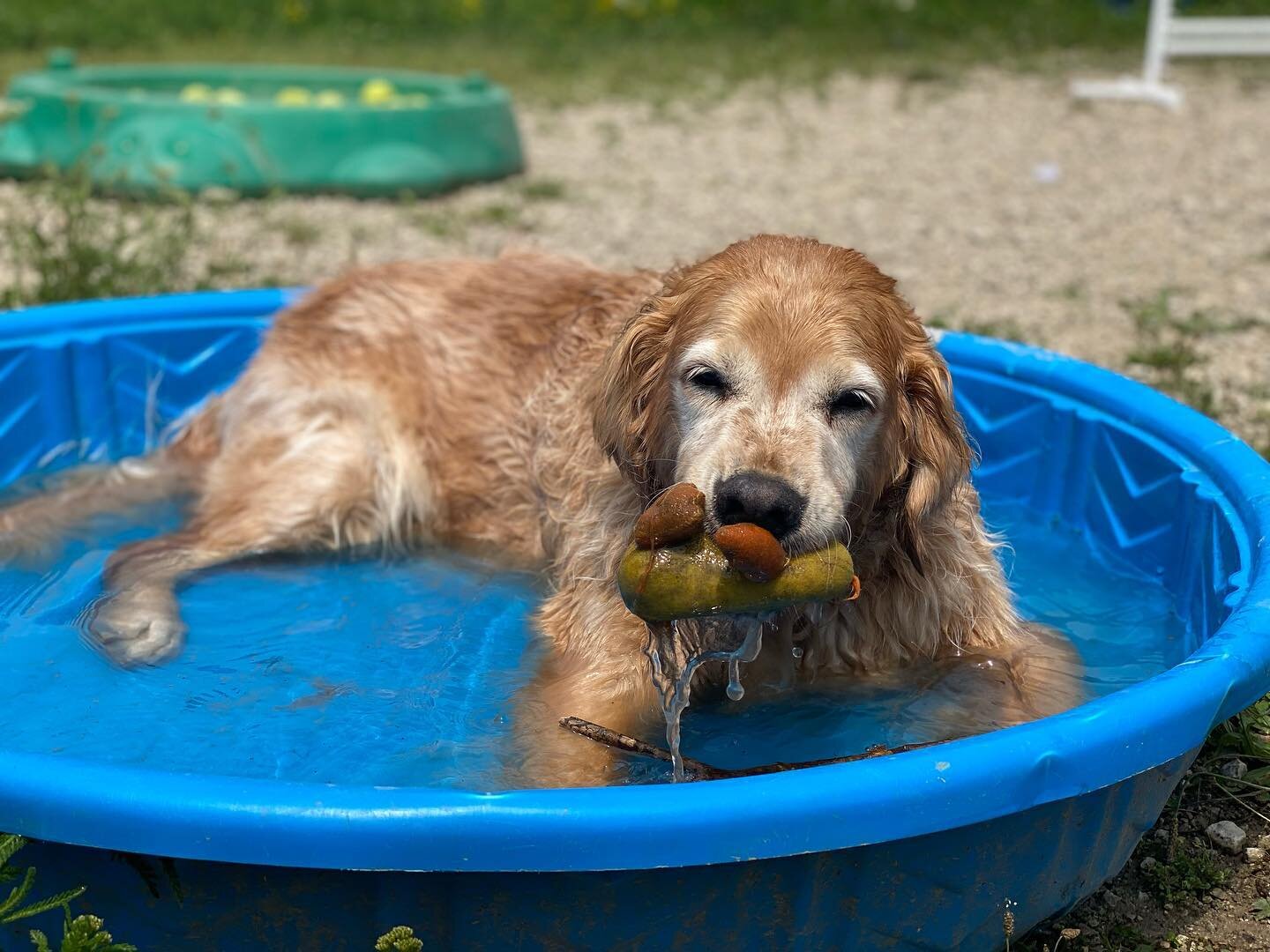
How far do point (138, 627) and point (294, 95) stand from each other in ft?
23.9

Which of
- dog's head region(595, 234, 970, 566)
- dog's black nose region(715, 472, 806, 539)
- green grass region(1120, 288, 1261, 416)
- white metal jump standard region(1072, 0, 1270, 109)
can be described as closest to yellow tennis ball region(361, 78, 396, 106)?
white metal jump standard region(1072, 0, 1270, 109)

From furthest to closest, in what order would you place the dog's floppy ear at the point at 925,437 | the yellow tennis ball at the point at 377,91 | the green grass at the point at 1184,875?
1. the yellow tennis ball at the point at 377,91
2. the dog's floppy ear at the point at 925,437
3. the green grass at the point at 1184,875

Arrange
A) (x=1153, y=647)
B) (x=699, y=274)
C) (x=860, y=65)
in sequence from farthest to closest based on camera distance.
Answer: (x=860, y=65) < (x=1153, y=647) < (x=699, y=274)

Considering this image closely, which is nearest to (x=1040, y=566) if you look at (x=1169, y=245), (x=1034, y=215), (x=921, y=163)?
(x=1169, y=245)

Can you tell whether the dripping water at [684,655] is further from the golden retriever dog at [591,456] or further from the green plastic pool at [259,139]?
the green plastic pool at [259,139]

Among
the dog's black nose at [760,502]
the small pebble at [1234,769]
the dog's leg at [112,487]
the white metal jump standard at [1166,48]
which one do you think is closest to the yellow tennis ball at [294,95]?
the dog's leg at [112,487]

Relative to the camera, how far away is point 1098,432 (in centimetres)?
488

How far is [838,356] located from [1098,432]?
6.32ft

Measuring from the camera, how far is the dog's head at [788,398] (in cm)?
309

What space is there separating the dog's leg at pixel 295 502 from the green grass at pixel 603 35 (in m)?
8.23

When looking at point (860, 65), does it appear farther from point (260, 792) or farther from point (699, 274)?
point (260, 792)

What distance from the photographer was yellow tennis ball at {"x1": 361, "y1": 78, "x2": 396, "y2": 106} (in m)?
10.9

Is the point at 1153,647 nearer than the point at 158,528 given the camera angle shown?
Yes

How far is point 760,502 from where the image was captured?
2994mm
